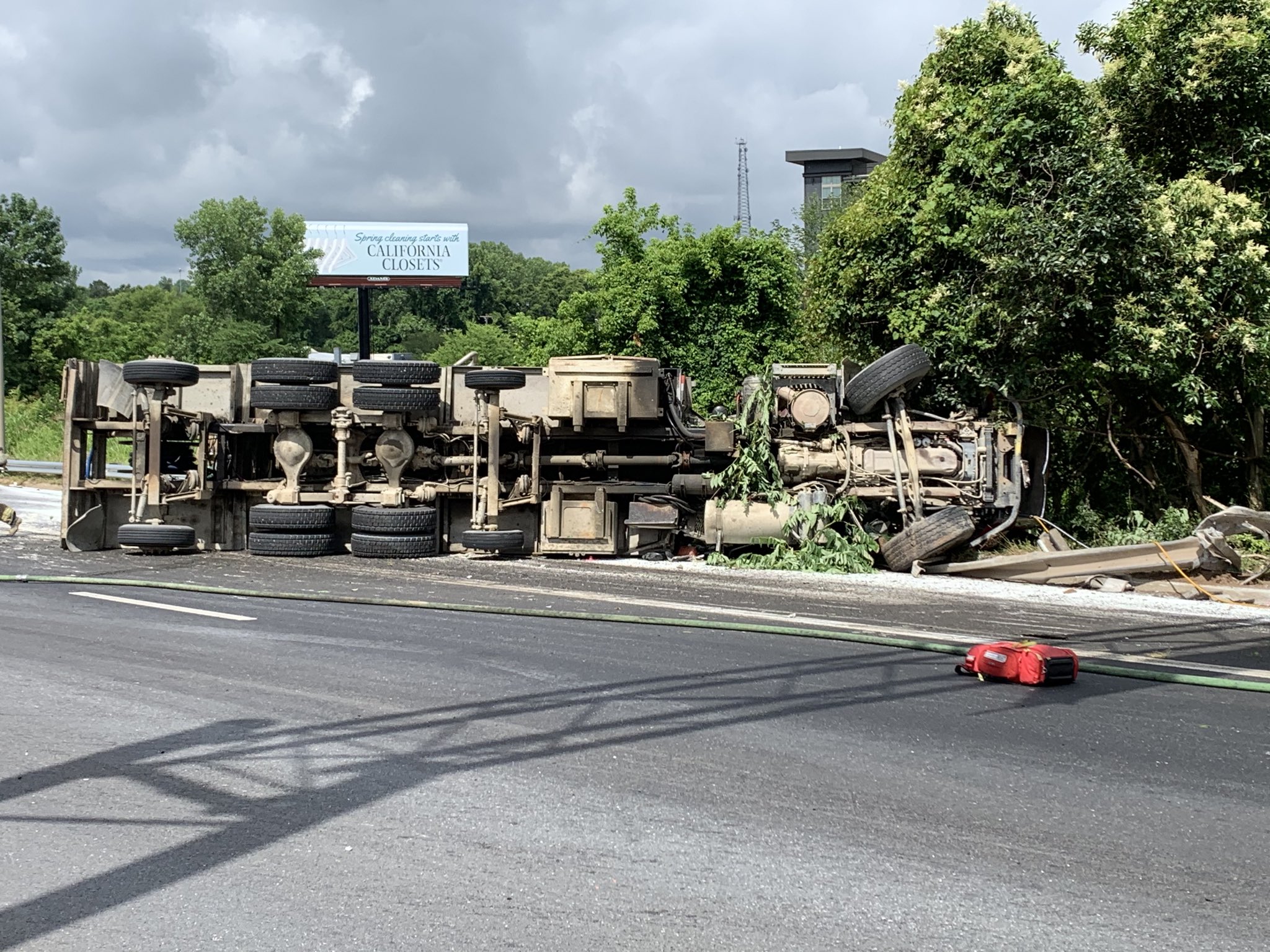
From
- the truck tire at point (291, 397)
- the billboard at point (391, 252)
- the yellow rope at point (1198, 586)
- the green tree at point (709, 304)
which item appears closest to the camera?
the yellow rope at point (1198, 586)

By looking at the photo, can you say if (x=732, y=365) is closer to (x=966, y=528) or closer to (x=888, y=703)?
(x=966, y=528)

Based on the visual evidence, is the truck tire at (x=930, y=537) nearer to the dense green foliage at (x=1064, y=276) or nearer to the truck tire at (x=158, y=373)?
the dense green foliage at (x=1064, y=276)

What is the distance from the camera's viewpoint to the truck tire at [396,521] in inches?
556

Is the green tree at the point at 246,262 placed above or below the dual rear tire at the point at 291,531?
above

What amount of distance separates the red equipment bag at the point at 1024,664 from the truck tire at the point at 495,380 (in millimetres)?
8275

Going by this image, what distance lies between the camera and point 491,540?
1398 cm

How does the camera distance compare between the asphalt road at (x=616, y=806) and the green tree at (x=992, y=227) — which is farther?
the green tree at (x=992, y=227)

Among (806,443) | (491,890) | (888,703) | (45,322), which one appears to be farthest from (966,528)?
(45,322)

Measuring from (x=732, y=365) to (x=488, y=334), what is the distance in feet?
143

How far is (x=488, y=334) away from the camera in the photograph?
73938 mm

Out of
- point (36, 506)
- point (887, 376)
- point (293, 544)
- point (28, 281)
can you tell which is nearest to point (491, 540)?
point (293, 544)

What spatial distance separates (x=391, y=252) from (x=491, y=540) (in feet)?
181

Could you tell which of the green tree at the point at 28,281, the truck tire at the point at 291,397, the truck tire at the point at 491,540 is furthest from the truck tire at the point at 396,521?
the green tree at the point at 28,281

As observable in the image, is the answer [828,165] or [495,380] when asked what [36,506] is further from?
[828,165]
